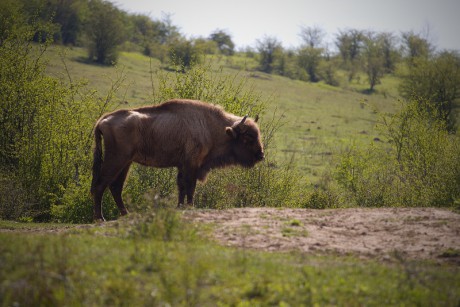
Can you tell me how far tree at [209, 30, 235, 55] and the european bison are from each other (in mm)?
79861

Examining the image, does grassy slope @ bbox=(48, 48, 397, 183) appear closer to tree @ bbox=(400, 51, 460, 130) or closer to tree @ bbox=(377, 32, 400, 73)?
tree @ bbox=(400, 51, 460, 130)

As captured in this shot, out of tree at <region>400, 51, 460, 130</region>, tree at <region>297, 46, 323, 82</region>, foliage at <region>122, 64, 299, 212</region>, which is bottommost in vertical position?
foliage at <region>122, 64, 299, 212</region>

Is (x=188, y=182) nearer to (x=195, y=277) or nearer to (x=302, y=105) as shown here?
(x=195, y=277)

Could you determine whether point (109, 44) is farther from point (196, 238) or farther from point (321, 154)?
point (196, 238)

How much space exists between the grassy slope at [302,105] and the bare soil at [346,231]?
13896mm

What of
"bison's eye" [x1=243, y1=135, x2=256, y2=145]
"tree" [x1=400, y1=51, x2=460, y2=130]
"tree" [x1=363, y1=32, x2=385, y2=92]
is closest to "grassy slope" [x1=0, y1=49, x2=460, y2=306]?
"bison's eye" [x1=243, y1=135, x2=256, y2=145]

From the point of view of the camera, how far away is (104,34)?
173ft

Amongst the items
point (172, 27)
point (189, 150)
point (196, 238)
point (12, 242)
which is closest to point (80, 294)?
point (12, 242)

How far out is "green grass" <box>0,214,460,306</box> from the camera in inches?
247

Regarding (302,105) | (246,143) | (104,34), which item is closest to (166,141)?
(246,143)

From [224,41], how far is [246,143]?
281 ft

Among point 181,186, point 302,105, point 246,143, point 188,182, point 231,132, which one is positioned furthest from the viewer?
point 302,105

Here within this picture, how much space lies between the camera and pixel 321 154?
36.8 metres

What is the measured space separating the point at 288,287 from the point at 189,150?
23.7ft
